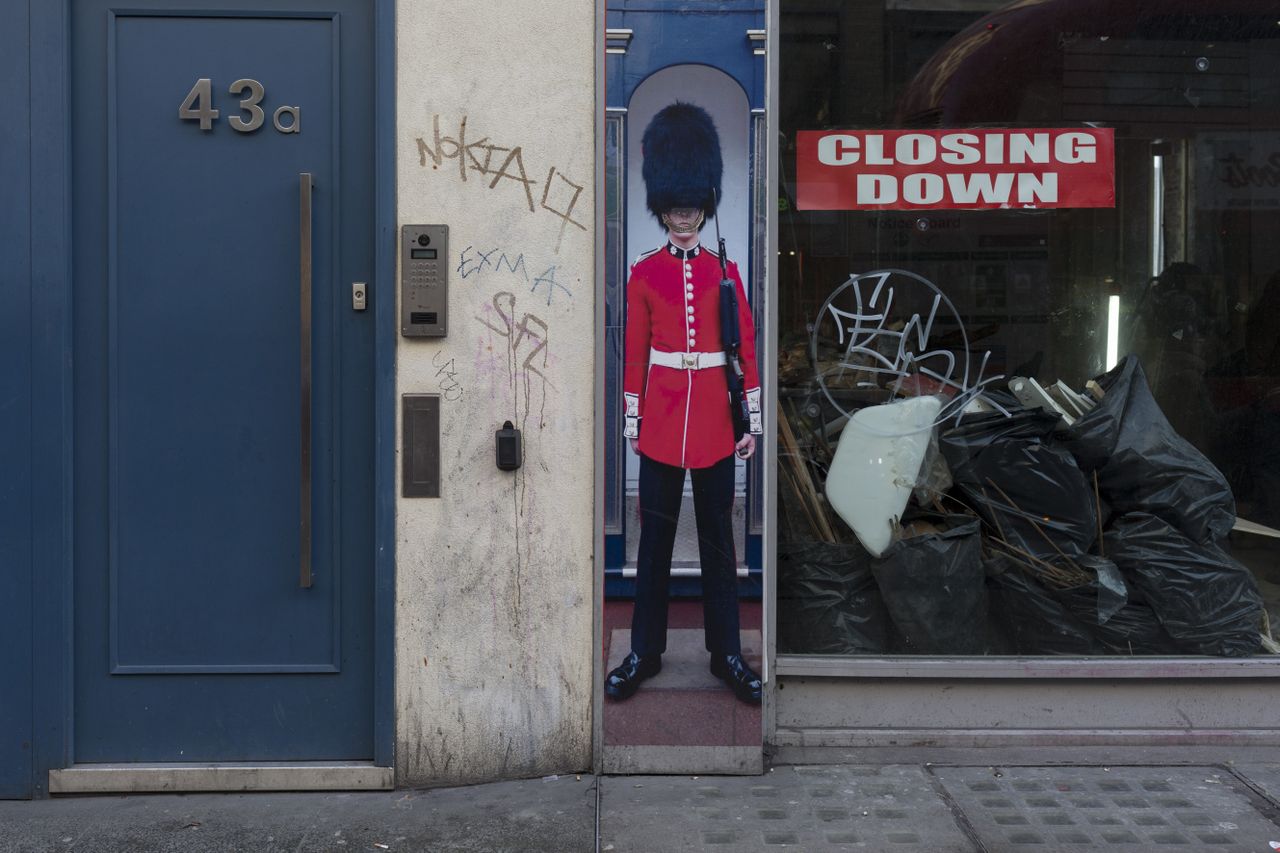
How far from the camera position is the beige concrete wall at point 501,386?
14.0ft

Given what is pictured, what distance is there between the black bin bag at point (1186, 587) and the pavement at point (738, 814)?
492 millimetres

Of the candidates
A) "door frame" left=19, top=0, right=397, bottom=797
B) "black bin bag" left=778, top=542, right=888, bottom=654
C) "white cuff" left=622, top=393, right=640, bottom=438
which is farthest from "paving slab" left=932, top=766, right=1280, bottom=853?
"door frame" left=19, top=0, right=397, bottom=797

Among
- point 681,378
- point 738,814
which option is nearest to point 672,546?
point 681,378

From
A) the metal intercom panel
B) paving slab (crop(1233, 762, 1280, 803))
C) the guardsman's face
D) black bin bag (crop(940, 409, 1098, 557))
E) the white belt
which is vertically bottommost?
paving slab (crop(1233, 762, 1280, 803))

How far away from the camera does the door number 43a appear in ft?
14.0

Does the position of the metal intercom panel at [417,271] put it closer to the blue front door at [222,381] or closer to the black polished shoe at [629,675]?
the blue front door at [222,381]

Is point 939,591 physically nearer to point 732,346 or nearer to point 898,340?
point 898,340

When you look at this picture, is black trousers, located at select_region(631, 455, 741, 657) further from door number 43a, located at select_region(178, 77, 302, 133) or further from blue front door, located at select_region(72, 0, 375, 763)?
door number 43a, located at select_region(178, 77, 302, 133)

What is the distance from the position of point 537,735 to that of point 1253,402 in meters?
3.31

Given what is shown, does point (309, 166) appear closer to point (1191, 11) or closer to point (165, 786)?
point (165, 786)

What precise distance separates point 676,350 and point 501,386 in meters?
0.67

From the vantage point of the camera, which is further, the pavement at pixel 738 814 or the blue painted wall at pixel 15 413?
the blue painted wall at pixel 15 413

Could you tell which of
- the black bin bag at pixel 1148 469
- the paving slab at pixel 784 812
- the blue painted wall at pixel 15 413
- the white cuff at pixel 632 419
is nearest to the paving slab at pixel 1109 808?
the paving slab at pixel 784 812

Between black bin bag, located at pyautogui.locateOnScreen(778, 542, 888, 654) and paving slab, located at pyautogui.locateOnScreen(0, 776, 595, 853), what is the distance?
100 centimetres
